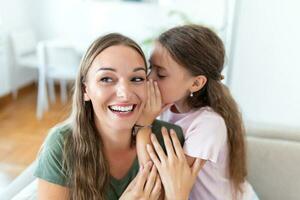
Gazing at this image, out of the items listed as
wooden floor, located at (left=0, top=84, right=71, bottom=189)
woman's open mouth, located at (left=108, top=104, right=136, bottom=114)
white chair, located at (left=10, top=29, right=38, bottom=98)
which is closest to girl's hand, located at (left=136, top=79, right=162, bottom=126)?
woman's open mouth, located at (left=108, top=104, right=136, bottom=114)

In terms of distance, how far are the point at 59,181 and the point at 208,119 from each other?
1.65ft

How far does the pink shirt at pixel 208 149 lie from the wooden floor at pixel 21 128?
1.25 meters

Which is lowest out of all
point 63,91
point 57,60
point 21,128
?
point 21,128

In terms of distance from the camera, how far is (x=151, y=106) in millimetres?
1147

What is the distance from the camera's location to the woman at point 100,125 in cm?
104

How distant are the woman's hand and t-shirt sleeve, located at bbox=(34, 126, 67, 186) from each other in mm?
196

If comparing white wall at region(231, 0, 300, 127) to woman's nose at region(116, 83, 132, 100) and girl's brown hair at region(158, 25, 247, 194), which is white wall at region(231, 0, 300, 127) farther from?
woman's nose at region(116, 83, 132, 100)

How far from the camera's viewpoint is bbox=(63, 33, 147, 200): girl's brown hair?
1059 mm

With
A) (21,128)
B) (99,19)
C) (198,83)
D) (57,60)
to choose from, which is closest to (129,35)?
(99,19)

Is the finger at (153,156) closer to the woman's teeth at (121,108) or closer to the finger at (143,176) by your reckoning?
the finger at (143,176)

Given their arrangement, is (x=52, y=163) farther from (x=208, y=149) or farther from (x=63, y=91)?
(x=63, y=91)

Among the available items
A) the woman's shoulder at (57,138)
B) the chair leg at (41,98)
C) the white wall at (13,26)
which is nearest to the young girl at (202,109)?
the woman's shoulder at (57,138)

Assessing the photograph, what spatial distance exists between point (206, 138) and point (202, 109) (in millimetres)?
152

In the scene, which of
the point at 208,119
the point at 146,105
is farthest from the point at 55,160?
the point at 208,119
